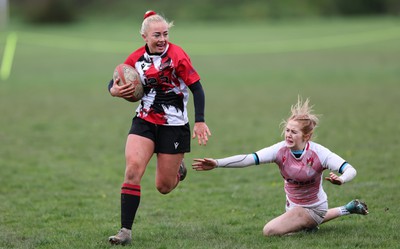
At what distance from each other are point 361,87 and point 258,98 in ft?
12.2

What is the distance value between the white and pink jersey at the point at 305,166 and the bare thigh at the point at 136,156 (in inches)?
43.2

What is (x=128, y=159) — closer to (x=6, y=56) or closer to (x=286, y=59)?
(x=286, y=59)

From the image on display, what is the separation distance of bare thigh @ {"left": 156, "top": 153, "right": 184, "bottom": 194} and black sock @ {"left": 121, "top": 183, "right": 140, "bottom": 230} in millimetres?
492

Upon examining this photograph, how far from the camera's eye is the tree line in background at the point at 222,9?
195 ft

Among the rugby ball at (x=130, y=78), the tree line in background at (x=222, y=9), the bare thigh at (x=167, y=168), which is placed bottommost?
the bare thigh at (x=167, y=168)

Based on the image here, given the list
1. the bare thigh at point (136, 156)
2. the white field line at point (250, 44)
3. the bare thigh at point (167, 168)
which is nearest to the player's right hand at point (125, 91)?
the bare thigh at point (136, 156)

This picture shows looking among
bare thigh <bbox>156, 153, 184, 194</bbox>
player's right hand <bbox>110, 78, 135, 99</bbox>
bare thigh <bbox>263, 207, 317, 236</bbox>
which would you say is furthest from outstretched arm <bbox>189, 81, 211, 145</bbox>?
bare thigh <bbox>263, 207, 317, 236</bbox>

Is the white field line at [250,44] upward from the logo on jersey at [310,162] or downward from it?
upward

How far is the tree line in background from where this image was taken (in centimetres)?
5947

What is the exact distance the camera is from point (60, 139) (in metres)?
14.8

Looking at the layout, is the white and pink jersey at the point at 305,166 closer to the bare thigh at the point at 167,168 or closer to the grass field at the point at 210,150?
the grass field at the point at 210,150

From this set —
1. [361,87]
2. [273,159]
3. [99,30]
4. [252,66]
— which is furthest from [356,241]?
[99,30]

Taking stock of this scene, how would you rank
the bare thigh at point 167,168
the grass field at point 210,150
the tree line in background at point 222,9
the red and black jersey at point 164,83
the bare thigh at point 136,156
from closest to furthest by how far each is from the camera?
the bare thigh at point 136,156, the red and black jersey at point 164,83, the bare thigh at point 167,168, the grass field at point 210,150, the tree line in background at point 222,9

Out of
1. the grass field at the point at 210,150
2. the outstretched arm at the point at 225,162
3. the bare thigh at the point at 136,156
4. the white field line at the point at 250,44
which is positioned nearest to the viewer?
the outstretched arm at the point at 225,162
